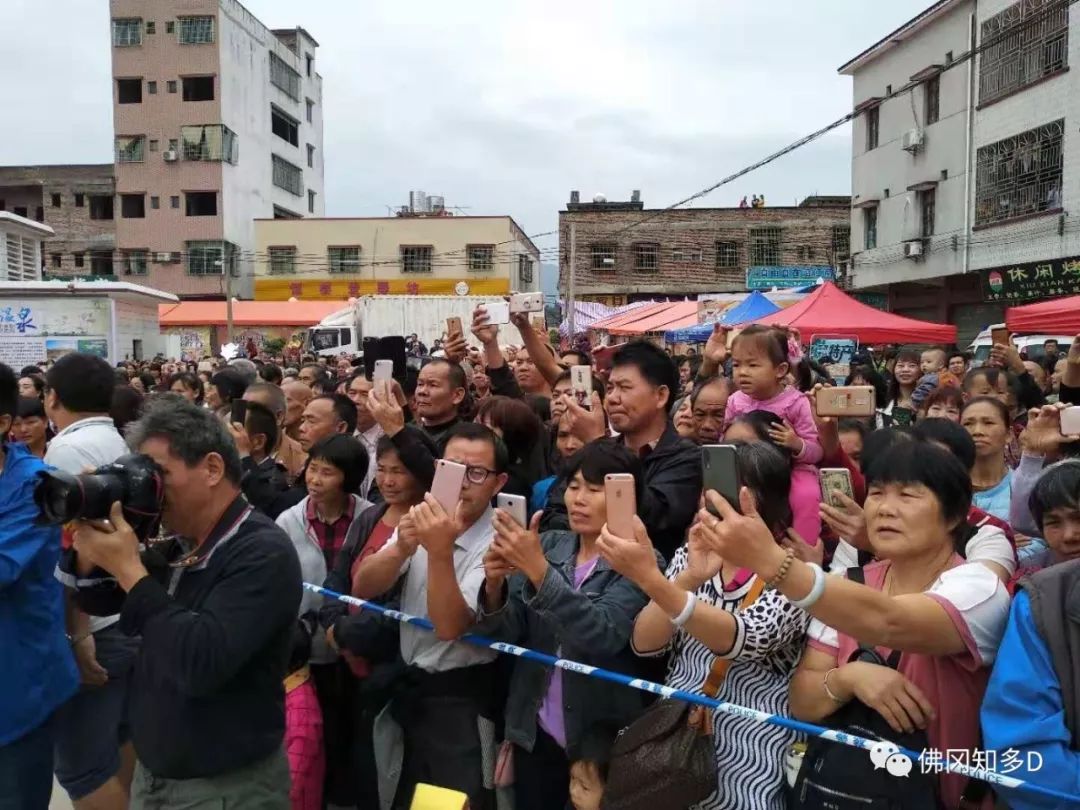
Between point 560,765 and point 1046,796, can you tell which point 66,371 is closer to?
point 560,765

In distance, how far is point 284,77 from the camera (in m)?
42.7

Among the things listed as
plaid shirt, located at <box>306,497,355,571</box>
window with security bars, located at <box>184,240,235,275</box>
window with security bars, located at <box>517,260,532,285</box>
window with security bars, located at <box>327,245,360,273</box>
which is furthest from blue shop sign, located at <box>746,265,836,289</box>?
window with security bars, located at <box>184,240,235,275</box>

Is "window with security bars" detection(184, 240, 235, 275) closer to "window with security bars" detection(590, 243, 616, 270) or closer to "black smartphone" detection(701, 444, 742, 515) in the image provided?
"window with security bars" detection(590, 243, 616, 270)

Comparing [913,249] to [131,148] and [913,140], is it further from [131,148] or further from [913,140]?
[131,148]

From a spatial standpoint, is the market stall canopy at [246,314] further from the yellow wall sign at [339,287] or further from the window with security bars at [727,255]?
the window with security bars at [727,255]

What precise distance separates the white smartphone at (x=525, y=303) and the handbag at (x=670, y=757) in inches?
120

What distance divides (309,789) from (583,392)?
1.92 m

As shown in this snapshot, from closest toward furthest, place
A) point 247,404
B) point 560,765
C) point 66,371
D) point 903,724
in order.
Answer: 1. point 903,724
2. point 560,765
3. point 66,371
4. point 247,404

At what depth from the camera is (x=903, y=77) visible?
22453mm

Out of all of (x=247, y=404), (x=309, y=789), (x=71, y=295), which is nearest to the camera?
(x=309, y=789)

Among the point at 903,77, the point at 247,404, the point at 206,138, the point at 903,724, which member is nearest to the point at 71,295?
the point at 247,404

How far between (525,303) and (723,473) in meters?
3.29

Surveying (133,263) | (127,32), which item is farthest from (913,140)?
(127,32)

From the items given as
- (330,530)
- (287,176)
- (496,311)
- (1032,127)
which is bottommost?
(330,530)
